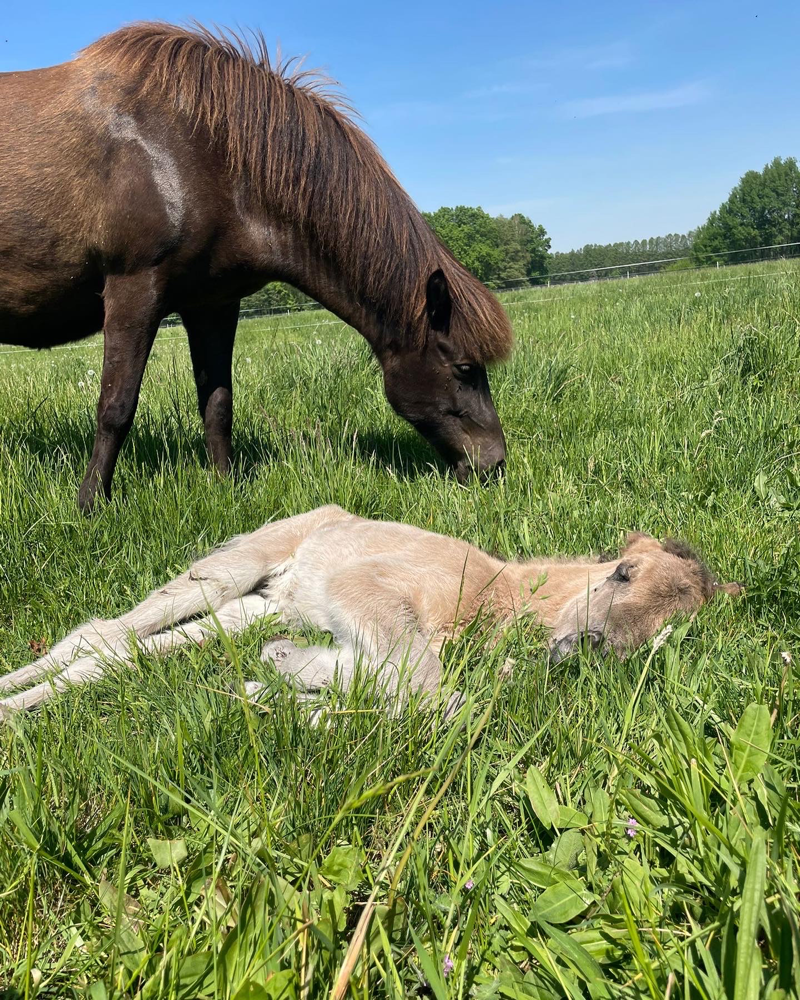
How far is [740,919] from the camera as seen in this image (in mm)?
1186

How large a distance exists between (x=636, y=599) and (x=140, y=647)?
180 cm

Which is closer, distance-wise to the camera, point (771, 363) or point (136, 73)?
point (136, 73)

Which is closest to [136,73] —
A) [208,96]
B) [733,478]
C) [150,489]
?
[208,96]

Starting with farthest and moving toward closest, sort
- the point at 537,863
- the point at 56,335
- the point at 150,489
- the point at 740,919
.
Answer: the point at 56,335 → the point at 150,489 → the point at 537,863 → the point at 740,919

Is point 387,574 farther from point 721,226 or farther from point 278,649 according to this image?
point 721,226

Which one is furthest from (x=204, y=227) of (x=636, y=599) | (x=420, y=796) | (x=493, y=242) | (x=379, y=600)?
(x=493, y=242)

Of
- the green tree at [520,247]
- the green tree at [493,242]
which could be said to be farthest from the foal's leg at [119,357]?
the green tree at [520,247]

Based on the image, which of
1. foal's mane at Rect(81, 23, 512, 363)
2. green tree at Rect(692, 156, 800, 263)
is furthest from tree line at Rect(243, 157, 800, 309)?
foal's mane at Rect(81, 23, 512, 363)

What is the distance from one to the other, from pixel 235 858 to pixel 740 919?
1019 millimetres

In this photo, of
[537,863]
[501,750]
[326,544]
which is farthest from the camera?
[326,544]

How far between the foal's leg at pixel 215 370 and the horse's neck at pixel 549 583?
2.37 metres

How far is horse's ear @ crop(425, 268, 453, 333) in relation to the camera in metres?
4.49

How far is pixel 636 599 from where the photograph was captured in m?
2.76

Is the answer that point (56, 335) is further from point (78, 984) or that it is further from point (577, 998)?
point (577, 998)
